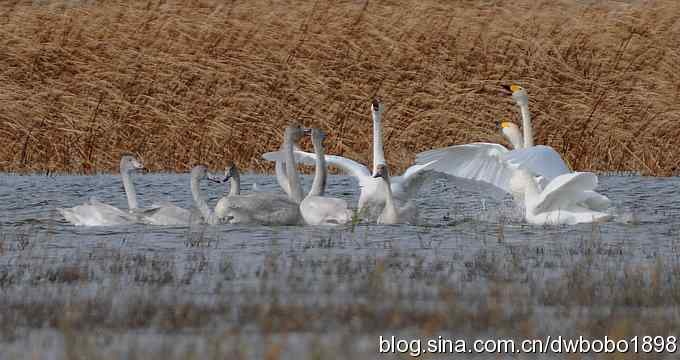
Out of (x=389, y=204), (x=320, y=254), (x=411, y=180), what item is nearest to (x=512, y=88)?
(x=411, y=180)

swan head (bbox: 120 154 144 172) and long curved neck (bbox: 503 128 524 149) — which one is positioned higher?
long curved neck (bbox: 503 128 524 149)

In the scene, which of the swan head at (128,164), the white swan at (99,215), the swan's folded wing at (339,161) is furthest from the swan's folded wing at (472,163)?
the white swan at (99,215)

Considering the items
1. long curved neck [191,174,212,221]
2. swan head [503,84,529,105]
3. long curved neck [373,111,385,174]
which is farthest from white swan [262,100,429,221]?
swan head [503,84,529,105]

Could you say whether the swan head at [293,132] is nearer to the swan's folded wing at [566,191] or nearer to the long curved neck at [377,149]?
the long curved neck at [377,149]

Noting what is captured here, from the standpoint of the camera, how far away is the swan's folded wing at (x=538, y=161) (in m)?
11.3

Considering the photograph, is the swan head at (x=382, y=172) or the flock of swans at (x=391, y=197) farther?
the swan head at (x=382, y=172)

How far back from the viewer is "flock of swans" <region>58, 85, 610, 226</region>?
1107 centimetres

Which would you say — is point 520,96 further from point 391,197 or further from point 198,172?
point 198,172

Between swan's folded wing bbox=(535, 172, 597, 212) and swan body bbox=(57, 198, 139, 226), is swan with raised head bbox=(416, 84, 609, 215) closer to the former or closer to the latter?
swan's folded wing bbox=(535, 172, 597, 212)

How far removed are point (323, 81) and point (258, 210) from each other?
7511mm

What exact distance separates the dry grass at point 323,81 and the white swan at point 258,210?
5.51 meters

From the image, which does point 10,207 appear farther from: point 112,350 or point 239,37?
point 239,37

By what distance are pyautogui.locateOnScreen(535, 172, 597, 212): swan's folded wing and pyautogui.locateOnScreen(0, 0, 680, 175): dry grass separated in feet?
17.4

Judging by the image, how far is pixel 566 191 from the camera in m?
11.1
